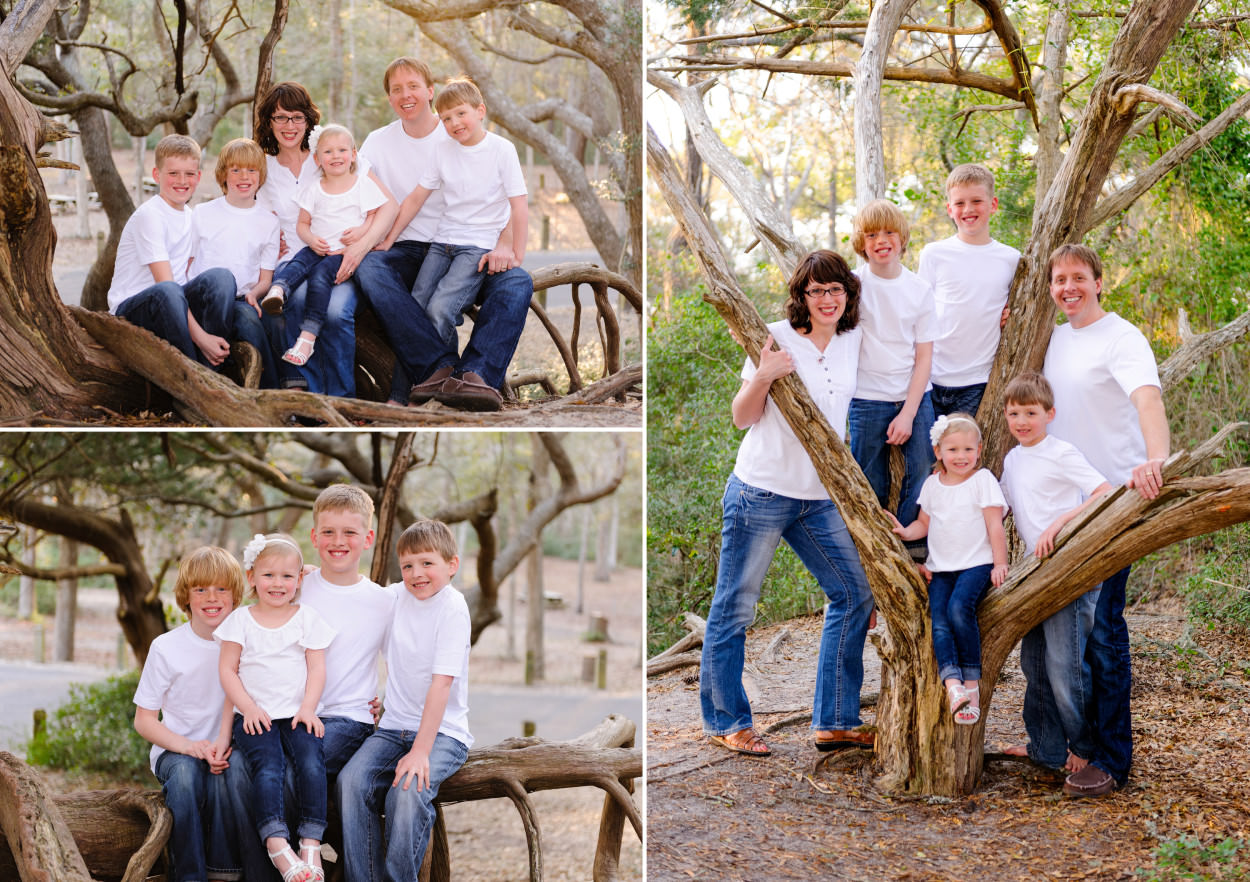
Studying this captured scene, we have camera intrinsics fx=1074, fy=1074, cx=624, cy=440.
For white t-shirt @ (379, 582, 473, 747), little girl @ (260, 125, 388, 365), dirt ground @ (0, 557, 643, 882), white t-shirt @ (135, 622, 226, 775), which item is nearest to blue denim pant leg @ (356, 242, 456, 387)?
little girl @ (260, 125, 388, 365)

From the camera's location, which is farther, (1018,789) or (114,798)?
(1018,789)

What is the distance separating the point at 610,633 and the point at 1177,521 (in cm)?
1498

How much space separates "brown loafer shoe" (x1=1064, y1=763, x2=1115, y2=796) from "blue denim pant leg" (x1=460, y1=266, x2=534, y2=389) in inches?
99.7

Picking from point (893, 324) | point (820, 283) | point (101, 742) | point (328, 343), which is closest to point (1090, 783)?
point (893, 324)

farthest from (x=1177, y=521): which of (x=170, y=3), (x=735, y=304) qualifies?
(x=170, y=3)

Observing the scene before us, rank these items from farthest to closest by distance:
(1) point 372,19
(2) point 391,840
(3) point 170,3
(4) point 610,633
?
(4) point 610,633
(1) point 372,19
(3) point 170,3
(2) point 391,840

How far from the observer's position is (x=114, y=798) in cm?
329

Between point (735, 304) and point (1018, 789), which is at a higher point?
point (735, 304)

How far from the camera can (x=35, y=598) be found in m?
18.0

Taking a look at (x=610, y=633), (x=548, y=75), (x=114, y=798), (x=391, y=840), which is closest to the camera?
(x=391, y=840)

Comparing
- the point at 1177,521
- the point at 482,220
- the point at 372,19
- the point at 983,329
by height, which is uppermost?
the point at 372,19

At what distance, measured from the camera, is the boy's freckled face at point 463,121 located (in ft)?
10.7

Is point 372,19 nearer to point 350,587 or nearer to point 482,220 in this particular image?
Answer: point 482,220

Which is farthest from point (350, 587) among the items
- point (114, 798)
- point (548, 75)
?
point (548, 75)
